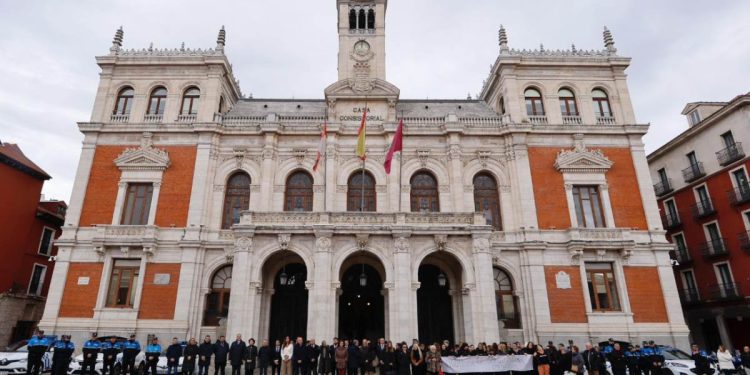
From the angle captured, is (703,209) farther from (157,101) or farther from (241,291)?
(157,101)

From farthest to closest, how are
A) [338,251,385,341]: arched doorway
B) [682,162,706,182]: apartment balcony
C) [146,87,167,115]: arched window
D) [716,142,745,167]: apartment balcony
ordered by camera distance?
[682,162,706,182]: apartment balcony, [146,87,167,115]: arched window, [716,142,745,167]: apartment balcony, [338,251,385,341]: arched doorway

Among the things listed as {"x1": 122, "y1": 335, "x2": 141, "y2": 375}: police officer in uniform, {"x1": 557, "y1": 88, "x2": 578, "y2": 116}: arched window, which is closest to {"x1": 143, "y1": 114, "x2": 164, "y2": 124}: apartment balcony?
{"x1": 122, "y1": 335, "x2": 141, "y2": 375}: police officer in uniform

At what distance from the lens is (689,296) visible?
96.1ft

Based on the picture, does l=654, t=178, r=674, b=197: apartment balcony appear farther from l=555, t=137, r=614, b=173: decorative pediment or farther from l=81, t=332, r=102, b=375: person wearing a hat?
l=81, t=332, r=102, b=375: person wearing a hat

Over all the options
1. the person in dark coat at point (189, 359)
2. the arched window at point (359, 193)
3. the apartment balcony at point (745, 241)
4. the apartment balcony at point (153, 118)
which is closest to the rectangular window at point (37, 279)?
the apartment balcony at point (153, 118)

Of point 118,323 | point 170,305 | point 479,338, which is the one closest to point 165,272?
point 170,305

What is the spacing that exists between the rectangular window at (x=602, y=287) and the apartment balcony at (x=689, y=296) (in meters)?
9.66

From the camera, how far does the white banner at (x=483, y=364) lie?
1501cm

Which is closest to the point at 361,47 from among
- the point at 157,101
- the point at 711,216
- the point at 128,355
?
the point at 157,101

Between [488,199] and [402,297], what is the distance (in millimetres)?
9064

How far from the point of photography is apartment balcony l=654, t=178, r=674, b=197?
3177 cm

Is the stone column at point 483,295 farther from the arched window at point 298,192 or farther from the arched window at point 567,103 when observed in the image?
the arched window at point 567,103

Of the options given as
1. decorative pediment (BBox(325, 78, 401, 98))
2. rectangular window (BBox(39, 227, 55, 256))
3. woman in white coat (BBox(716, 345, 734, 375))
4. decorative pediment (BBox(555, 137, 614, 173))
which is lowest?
woman in white coat (BBox(716, 345, 734, 375))

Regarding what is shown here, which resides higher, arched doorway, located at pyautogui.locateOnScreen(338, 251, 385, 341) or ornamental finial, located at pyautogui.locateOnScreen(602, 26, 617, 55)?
ornamental finial, located at pyautogui.locateOnScreen(602, 26, 617, 55)
